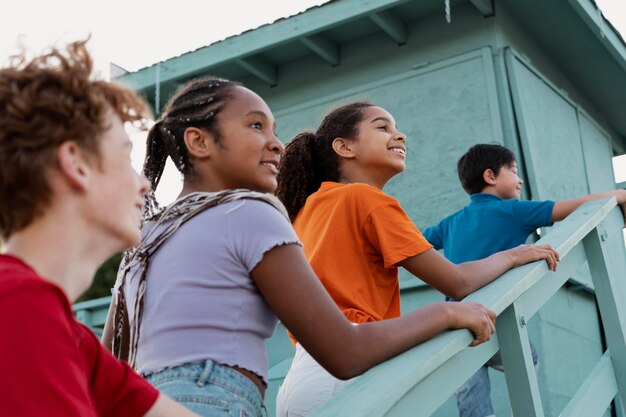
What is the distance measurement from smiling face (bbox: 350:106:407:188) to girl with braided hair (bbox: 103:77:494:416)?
0.96m

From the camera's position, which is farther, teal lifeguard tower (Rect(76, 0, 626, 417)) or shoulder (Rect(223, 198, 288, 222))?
teal lifeguard tower (Rect(76, 0, 626, 417))

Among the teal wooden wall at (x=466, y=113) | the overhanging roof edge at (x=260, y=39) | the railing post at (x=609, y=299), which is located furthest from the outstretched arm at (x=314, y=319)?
the overhanging roof edge at (x=260, y=39)

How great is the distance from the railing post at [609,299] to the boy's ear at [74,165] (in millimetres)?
2228

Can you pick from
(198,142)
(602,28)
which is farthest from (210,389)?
(602,28)

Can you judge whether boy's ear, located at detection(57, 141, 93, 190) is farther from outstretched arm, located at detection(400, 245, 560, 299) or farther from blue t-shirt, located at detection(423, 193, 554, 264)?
blue t-shirt, located at detection(423, 193, 554, 264)

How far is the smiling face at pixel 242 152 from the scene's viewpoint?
1837 millimetres

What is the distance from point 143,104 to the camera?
1.23 meters

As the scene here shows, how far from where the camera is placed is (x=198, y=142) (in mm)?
1861

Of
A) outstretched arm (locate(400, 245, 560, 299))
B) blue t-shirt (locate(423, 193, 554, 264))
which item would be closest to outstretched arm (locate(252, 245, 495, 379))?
outstretched arm (locate(400, 245, 560, 299))

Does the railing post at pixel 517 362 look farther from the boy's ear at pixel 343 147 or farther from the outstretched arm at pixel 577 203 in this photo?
the outstretched arm at pixel 577 203

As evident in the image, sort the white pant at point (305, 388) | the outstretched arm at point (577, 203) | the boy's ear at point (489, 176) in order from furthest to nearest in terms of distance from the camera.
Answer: the boy's ear at point (489, 176) → the outstretched arm at point (577, 203) → the white pant at point (305, 388)

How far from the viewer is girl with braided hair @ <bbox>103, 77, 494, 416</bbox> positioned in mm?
1505

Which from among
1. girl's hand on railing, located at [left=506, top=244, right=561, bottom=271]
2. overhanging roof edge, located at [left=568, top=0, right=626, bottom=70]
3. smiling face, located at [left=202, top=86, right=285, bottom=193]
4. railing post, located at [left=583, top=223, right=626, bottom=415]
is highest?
overhanging roof edge, located at [left=568, top=0, right=626, bottom=70]

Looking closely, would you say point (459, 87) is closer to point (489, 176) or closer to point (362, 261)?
point (489, 176)
